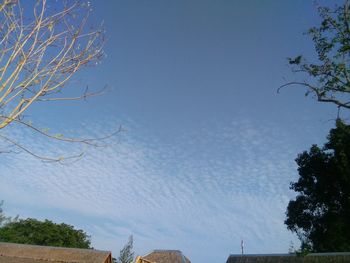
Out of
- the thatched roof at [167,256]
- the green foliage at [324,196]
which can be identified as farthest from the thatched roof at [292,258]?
the thatched roof at [167,256]

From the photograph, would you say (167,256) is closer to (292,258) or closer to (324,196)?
(292,258)

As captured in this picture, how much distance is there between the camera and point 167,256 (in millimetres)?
29438

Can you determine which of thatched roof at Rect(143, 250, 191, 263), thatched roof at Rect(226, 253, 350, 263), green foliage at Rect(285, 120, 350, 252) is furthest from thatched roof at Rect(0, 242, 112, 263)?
green foliage at Rect(285, 120, 350, 252)

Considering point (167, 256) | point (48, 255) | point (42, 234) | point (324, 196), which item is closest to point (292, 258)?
point (324, 196)

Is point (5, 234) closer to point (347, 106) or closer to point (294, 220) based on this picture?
point (294, 220)

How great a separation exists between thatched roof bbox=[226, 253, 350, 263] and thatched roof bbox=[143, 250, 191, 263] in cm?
335

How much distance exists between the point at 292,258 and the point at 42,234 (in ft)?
103

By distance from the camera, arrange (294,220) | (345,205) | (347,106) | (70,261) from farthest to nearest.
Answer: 1. (70,261)
2. (294,220)
3. (345,205)
4. (347,106)

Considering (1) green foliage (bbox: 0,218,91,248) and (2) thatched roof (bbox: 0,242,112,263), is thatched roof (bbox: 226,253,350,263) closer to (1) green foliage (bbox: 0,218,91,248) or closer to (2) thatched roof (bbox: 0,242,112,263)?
(2) thatched roof (bbox: 0,242,112,263)

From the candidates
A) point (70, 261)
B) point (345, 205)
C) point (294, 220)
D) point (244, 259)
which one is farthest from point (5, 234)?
point (345, 205)

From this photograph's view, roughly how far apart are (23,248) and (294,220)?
63.6 ft

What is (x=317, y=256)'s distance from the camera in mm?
24781

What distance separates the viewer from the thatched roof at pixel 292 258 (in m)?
23.9

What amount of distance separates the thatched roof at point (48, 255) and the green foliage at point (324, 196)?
13.1 metres
